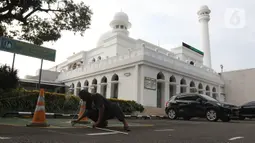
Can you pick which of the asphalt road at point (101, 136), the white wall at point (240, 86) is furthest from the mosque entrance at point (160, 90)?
the asphalt road at point (101, 136)

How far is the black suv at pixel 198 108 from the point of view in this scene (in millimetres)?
12281

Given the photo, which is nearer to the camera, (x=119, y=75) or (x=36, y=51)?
(x=36, y=51)

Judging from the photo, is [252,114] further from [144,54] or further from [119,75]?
[119,75]

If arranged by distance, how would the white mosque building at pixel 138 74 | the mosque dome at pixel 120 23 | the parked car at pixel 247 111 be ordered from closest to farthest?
the parked car at pixel 247 111
the white mosque building at pixel 138 74
the mosque dome at pixel 120 23

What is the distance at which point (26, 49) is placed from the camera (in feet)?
49.7

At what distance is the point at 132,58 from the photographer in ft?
74.7

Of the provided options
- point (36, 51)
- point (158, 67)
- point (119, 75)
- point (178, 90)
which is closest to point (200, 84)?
point (178, 90)

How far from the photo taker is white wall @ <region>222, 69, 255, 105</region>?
106 feet

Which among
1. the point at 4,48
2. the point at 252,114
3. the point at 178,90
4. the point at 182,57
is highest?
the point at 182,57

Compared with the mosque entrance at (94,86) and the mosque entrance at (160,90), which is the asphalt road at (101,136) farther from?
the mosque entrance at (94,86)

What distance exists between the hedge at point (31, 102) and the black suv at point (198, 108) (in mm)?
6223

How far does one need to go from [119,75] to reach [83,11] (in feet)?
42.8

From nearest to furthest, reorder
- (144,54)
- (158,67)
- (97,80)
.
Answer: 1. (144,54)
2. (158,67)
3. (97,80)

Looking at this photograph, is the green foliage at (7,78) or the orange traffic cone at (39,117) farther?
the green foliage at (7,78)
